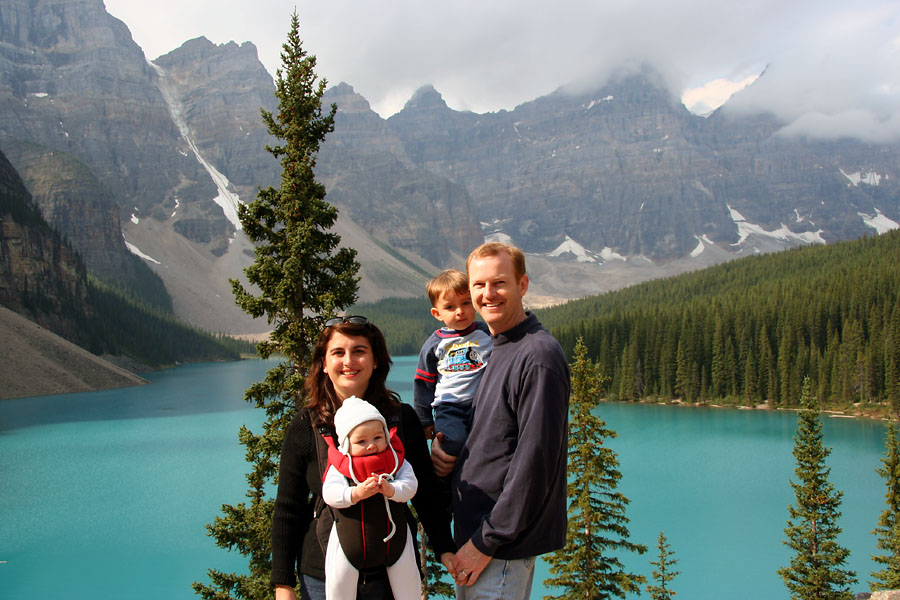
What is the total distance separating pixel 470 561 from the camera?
3789 millimetres

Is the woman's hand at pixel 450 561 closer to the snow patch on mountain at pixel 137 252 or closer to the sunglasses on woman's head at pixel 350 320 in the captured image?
the sunglasses on woman's head at pixel 350 320

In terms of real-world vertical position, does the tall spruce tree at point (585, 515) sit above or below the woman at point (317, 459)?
below

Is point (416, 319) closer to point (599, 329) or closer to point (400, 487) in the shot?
point (599, 329)

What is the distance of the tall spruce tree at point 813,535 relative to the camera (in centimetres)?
1622

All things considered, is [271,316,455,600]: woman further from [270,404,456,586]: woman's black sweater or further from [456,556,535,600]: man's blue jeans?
[456,556,535,600]: man's blue jeans

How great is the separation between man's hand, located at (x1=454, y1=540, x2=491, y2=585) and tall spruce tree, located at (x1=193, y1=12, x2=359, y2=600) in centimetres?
706

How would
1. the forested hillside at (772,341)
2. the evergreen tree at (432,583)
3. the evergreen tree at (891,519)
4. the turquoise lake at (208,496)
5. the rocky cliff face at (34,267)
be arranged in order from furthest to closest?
the rocky cliff face at (34,267) → the forested hillside at (772,341) → the turquoise lake at (208,496) → the evergreen tree at (891,519) → the evergreen tree at (432,583)

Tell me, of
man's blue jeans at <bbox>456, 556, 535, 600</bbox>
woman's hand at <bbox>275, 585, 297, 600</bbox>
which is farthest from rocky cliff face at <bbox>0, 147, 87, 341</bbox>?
man's blue jeans at <bbox>456, 556, 535, 600</bbox>

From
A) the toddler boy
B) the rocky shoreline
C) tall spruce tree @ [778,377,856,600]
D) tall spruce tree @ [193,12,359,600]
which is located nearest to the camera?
the toddler boy

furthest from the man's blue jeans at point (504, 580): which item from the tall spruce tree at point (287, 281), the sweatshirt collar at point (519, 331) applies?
the tall spruce tree at point (287, 281)

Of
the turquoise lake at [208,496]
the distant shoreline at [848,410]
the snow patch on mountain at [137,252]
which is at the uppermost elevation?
the snow patch on mountain at [137,252]

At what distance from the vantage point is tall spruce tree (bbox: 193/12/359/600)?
10930mm

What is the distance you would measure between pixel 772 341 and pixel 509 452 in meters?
76.0

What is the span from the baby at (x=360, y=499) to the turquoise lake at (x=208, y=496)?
19.7 m
